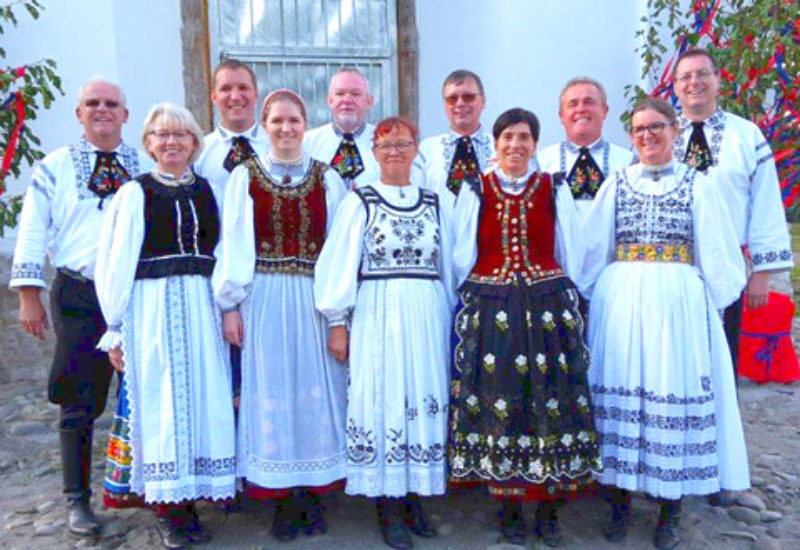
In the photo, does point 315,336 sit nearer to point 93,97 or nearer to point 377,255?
point 377,255

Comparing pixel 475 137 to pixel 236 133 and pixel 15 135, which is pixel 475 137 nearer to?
pixel 236 133

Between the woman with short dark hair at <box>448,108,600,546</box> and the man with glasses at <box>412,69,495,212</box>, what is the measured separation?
565mm


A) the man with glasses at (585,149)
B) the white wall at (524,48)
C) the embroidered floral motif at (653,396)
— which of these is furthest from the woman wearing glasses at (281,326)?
the white wall at (524,48)

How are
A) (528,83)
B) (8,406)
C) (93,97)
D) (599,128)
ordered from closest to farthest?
(93,97), (599,128), (8,406), (528,83)

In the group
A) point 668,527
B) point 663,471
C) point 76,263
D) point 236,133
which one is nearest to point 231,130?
point 236,133

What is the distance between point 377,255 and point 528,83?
287cm

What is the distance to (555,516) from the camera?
3.17 m

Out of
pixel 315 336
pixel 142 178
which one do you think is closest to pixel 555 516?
pixel 315 336

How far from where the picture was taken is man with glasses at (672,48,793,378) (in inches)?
137

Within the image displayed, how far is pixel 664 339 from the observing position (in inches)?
117

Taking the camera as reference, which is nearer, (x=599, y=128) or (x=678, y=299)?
(x=678, y=299)

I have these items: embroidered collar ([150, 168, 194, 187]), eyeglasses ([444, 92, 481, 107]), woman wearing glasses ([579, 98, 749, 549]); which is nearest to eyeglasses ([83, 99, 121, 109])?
embroidered collar ([150, 168, 194, 187])

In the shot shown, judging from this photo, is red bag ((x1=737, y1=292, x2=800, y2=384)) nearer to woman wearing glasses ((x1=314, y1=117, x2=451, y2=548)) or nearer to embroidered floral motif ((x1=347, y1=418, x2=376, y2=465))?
woman wearing glasses ((x1=314, y1=117, x2=451, y2=548))

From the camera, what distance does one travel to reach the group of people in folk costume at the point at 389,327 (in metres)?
2.97
